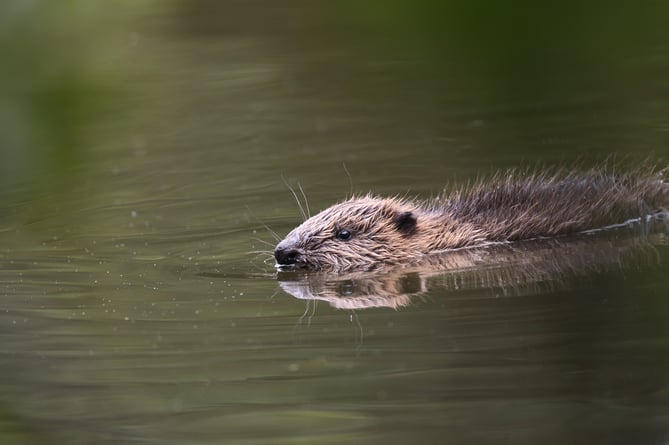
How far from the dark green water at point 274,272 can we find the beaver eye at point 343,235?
1.78 ft

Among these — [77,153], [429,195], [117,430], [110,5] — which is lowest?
[429,195]

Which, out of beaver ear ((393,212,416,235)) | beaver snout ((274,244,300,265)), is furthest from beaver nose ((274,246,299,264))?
beaver ear ((393,212,416,235))

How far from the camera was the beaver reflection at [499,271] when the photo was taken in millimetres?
5676

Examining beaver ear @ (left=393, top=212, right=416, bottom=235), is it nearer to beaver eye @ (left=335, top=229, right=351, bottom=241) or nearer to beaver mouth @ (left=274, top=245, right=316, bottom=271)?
beaver eye @ (left=335, top=229, right=351, bottom=241)

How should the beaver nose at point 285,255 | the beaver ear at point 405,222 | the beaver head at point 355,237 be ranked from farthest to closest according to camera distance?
1. the beaver ear at point 405,222
2. the beaver head at point 355,237
3. the beaver nose at point 285,255

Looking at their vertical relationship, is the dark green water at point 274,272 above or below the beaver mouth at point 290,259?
above

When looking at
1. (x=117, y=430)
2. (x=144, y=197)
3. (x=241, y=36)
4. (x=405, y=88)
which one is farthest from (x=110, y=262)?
(x=241, y=36)

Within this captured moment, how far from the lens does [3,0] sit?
1049mm

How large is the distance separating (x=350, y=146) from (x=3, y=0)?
9.56m

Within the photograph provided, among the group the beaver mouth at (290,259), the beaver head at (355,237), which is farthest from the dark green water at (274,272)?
the beaver head at (355,237)

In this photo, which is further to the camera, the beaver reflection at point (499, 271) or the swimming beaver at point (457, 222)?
the swimming beaver at point (457, 222)

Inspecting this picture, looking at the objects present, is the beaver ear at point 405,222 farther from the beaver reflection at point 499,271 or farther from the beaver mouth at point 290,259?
the beaver mouth at point 290,259

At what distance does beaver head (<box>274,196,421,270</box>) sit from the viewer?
Answer: 6.81 meters

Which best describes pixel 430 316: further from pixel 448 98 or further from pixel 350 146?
pixel 448 98
